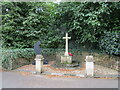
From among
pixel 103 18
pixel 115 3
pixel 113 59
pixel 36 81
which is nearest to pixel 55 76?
pixel 36 81

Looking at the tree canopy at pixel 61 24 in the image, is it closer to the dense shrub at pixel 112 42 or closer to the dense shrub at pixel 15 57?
the dense shrub at pixel 112 42

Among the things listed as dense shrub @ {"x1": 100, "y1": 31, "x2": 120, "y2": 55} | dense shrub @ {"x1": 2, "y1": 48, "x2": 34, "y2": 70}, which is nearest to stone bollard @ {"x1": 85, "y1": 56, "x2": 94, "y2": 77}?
dense shrub @ {"x1": 100, "y1": 31, "x2": 120, "y2": 55}

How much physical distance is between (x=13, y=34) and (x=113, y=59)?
8296mm

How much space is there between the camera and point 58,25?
905 centimetres

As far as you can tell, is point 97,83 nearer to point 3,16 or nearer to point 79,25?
point 79,25

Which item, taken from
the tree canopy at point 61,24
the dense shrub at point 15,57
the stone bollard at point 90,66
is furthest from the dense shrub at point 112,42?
the dense shrub at point 15,57

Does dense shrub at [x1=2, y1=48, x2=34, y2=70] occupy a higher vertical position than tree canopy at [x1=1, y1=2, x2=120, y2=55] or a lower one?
lower

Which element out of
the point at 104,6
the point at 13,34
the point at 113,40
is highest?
the point at 104,6

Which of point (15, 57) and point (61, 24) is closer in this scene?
point (15, 57)

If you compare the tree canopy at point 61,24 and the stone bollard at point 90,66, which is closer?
the stone bollard at point 90,66

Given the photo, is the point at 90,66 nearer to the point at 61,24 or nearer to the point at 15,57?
the point at 15,57

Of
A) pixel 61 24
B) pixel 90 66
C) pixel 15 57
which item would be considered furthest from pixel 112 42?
pixel 15 57

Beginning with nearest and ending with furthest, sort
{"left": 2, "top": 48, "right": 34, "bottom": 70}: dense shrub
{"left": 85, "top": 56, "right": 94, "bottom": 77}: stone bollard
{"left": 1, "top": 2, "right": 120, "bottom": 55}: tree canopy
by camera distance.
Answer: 1. {"left": 85, "top": 56, "right": 94, "bottom": 77}: stone bollard
2. {"left": 2, "top": 48, "right": 34, "bottom": 70}: dense shrub
3. {"left": 1, "top": 2, "right": 120, "bottom": 55}: tree canopy

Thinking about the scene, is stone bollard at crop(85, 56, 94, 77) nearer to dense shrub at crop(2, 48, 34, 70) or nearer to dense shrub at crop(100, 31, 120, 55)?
dense shrub at crop(100, 31, 120, 55)
